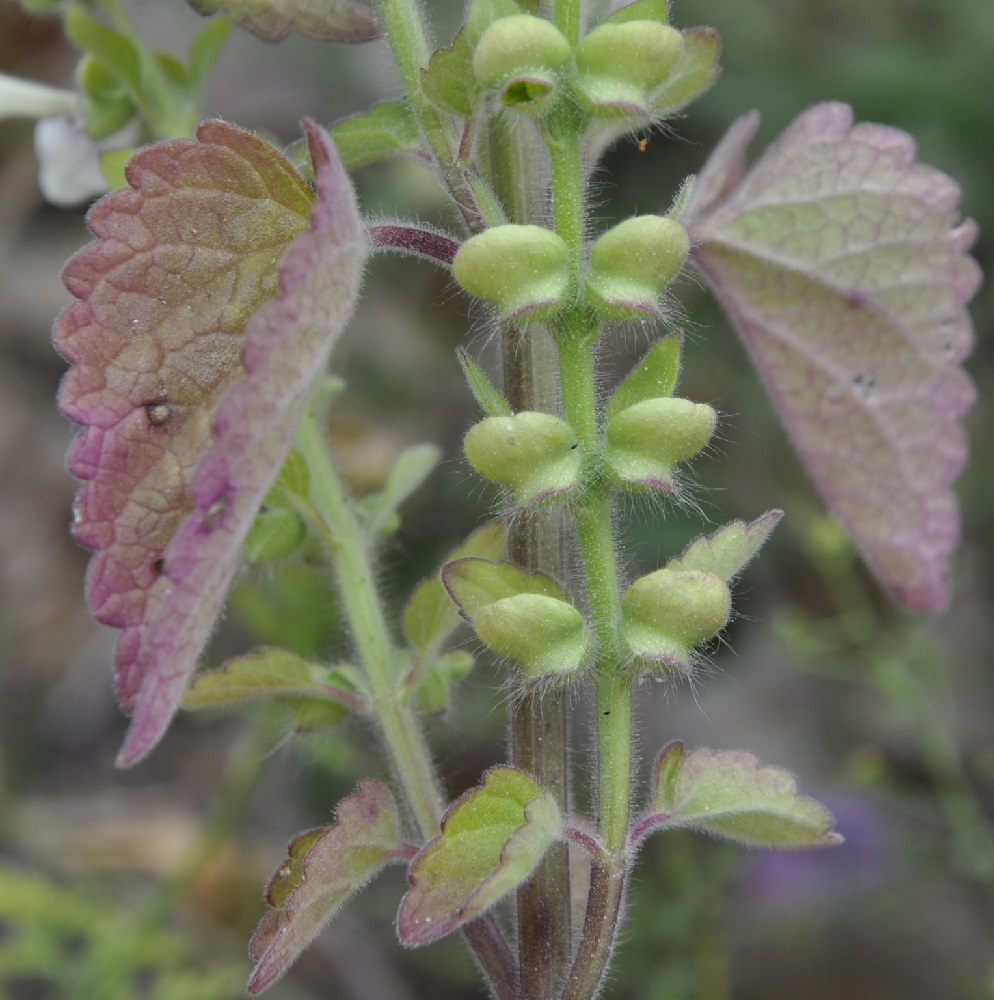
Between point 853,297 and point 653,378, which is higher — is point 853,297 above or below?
below

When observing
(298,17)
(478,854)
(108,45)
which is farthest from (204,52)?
(478,854)

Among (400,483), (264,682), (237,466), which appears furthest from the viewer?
(400,483)

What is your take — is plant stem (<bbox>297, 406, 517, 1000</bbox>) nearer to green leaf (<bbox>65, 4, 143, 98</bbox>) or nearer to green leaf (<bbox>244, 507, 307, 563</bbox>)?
green leaf (<bbox>244, 507, 307, 563</bbox>)

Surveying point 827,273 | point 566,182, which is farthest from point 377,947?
point 566,182

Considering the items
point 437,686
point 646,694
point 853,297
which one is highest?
point 853,297

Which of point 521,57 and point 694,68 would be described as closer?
point 521,57

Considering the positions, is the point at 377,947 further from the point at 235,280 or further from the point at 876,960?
the point at 235,280

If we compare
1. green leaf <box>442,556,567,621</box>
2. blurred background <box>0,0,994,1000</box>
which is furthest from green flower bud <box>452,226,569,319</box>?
blurred background <box>0,0,994,1000</box>

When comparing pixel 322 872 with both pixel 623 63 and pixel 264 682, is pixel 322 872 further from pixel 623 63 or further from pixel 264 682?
pixel 623 63
